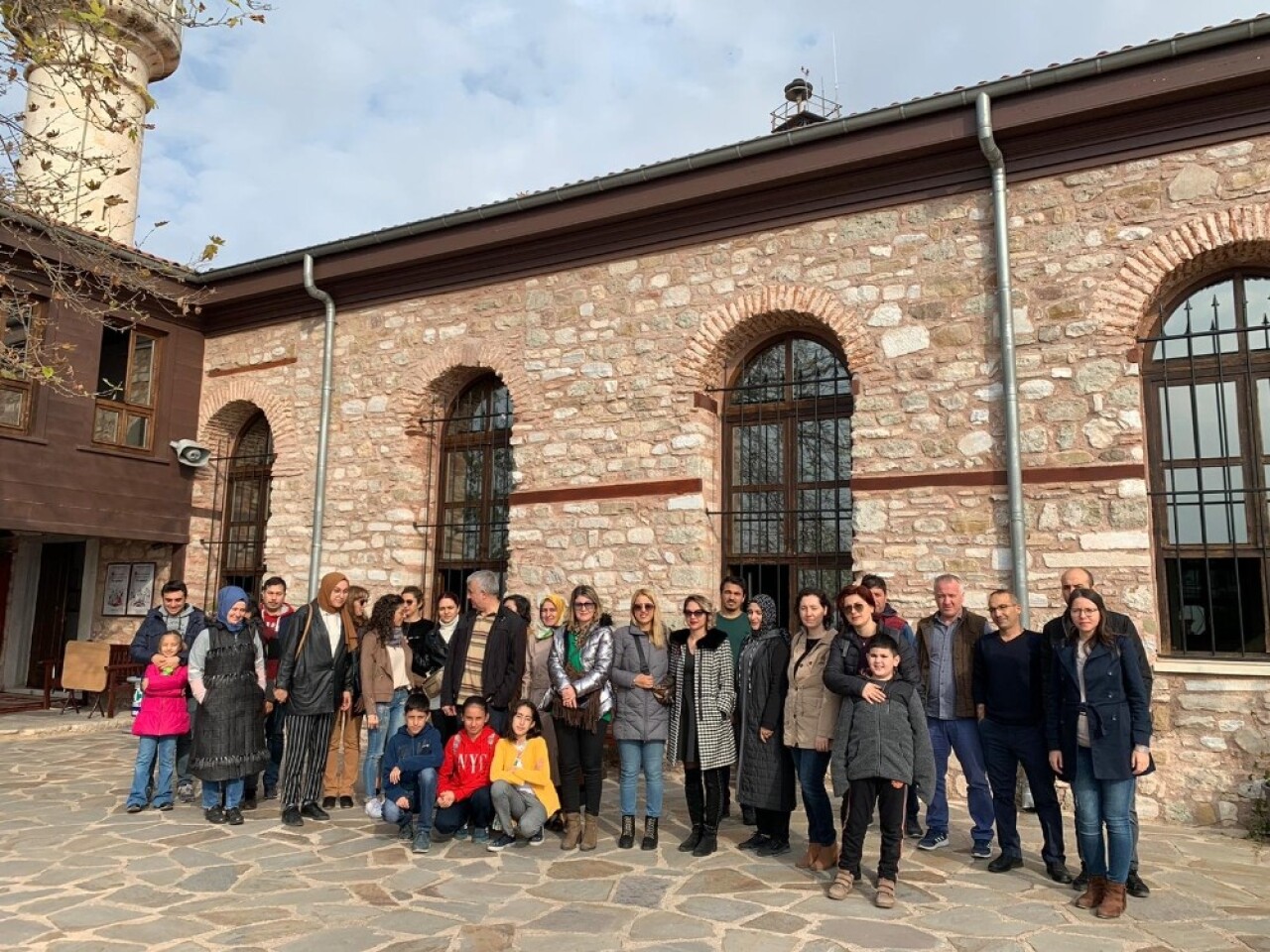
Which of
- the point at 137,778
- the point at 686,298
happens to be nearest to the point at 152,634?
the point at 137,778

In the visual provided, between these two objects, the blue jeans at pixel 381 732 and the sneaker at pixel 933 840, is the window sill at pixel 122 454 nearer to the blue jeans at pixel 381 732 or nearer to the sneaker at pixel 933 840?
the blue jeans at pixel 381 732

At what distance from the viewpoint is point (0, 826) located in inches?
230

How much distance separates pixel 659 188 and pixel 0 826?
22.3ft

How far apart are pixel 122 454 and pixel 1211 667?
10.5 meters

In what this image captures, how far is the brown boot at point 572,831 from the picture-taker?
17.8ft

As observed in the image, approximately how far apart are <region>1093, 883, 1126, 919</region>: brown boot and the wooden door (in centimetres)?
1180

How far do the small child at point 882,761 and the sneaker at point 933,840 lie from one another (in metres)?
1.00

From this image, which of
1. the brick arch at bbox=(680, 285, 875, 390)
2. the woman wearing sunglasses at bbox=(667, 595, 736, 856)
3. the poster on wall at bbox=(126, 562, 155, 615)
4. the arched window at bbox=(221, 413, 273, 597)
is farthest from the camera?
the poster on wall at bbox=(126, 562, 155, 615)

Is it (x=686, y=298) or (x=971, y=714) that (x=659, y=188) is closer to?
(x=686, y=298)

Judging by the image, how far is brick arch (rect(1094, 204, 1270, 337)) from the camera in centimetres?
632

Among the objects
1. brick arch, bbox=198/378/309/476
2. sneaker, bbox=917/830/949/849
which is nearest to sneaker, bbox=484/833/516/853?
sneaker, bbox=917/830/949/849

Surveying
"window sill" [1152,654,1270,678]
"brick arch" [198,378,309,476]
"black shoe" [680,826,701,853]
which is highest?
"brick arch" [198,378,309,476]

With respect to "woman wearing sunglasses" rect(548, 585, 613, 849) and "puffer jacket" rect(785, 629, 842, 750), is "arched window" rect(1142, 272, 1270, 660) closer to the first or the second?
"puffer jacket" rect(785, 629, 842, 750)

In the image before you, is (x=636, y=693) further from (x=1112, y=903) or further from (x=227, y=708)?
(x=227, y=708)
